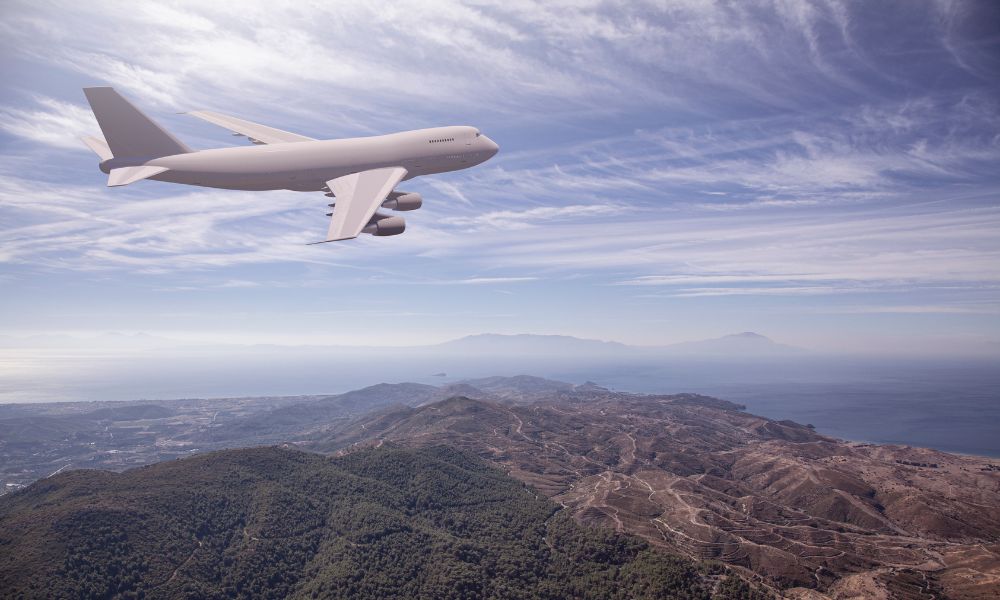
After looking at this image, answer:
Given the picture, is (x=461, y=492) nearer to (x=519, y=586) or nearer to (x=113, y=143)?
(x=519, y=586)

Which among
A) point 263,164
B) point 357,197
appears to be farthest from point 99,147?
point 357,197

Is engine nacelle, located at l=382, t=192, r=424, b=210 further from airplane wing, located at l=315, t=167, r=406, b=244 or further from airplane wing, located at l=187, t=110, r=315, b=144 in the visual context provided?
airplane wing, located at l=187, t=110, r=315, b=144

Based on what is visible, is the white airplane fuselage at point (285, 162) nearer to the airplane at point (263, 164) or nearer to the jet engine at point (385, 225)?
the airplane at point (263, 164)

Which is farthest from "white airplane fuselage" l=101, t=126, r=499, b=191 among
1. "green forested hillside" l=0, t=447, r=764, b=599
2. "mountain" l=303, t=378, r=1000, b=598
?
"mountain" l=303, t=378, r=1000, b=598

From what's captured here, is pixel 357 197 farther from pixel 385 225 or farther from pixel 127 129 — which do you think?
pixel 127 129

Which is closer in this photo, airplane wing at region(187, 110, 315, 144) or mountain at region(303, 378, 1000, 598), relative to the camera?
airplane wing at region(187, 110, 315, 144)

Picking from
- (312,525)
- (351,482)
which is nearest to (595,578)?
(312,525)

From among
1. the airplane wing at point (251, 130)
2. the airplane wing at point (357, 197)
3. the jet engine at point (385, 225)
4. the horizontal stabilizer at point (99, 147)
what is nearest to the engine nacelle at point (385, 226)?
the jet engine at point (385, 225)
